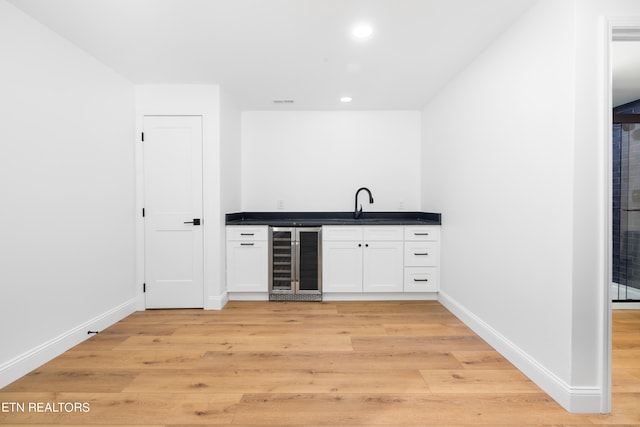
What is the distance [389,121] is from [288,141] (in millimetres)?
1443

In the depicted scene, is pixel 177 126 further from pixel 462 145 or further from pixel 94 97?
pixel 462 145

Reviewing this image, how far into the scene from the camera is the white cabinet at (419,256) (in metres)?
3.74

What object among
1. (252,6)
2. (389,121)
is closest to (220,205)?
(252,6)

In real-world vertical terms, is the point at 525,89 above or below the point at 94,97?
below

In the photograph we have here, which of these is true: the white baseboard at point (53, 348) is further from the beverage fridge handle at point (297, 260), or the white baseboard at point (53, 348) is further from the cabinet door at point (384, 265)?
the cabinet door at point (384, 265)

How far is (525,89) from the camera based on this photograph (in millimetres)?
2086

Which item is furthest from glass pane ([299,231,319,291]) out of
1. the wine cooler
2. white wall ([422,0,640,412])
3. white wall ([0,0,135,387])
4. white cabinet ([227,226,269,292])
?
white wall ([0,0,135,387])

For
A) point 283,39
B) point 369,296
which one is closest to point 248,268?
point 369,296

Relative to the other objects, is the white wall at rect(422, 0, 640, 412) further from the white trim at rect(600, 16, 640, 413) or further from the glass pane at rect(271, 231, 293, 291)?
the glass pane at rect(271, 231, 293, 291)

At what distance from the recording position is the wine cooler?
3.74 metres

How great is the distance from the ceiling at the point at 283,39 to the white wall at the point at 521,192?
315mm

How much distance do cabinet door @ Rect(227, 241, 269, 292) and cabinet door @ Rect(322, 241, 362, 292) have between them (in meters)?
0.71

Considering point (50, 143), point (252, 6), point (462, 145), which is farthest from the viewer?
point (462, 145)

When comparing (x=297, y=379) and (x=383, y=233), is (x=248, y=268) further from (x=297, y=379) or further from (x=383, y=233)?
(x=297, y=379)
